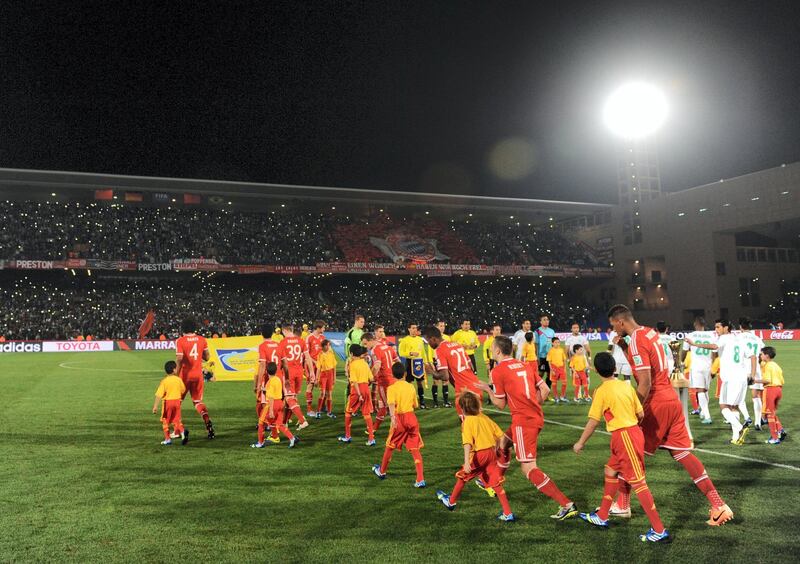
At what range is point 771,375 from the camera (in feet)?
30.8

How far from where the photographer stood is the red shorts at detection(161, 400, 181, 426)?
381 inches

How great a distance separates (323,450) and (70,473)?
376 centimetres

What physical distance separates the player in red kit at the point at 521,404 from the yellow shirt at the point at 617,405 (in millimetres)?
603

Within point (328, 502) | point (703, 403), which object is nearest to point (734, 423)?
point (703, 403)

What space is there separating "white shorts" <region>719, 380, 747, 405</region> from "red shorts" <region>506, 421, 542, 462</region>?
5.44m

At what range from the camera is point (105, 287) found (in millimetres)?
49062

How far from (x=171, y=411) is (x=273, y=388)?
2.03 meters

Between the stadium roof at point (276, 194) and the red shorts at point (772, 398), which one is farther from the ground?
Result: the stadium roof at point (276, 194)

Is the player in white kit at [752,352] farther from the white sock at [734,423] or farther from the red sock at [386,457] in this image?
the red sock at [386,457]

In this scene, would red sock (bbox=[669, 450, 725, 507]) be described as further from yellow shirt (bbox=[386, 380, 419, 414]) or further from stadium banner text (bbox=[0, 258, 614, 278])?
stadium banner text (bbox=[0, 258, 614, 278])

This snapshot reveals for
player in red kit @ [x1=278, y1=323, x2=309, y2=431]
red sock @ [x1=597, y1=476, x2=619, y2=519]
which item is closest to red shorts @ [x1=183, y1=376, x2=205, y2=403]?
player in red kit @ [x1=278, y1=323, x2=309, y2=431]

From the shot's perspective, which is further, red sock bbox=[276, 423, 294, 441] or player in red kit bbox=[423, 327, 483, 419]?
red sock bbox=[276, 423, 294, 441]

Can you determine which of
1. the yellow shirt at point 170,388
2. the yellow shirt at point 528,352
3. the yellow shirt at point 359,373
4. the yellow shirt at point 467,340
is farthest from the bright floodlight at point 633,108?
the yellow shirt at point 170,388

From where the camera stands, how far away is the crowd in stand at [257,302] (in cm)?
4300
